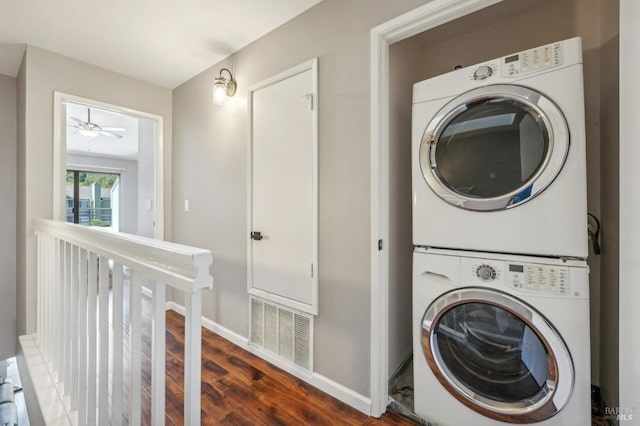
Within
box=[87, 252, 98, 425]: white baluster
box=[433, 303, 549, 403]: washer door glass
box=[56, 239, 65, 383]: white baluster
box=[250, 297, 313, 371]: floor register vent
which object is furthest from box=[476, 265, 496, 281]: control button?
box=[56, 239, 65, 383]: white baluster

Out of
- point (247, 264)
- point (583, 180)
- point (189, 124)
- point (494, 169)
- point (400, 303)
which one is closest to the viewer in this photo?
point (583, 180)

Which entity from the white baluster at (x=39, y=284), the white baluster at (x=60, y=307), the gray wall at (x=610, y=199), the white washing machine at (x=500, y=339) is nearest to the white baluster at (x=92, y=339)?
the white baluster at (x=60, y=307)

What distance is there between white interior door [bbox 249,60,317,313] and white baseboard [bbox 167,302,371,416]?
1.36ft

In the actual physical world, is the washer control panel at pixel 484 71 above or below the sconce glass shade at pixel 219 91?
below

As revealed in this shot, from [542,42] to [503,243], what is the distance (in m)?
1.43

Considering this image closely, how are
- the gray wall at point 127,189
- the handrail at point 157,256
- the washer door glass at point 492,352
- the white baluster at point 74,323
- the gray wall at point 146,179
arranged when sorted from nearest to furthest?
the handrail at point 157,256 < the washer door glass at point 492,352 < the white baluster at point 74,323 < the gray wall at point 146,179 < the gray wall at point 127,189

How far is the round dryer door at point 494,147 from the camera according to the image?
1.14m

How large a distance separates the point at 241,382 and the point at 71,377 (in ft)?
2.96

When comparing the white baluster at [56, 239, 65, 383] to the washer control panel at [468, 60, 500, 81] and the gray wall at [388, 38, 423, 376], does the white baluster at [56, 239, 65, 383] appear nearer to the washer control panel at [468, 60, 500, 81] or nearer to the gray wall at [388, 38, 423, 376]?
the gray wall at [388, 38, 423, 376]

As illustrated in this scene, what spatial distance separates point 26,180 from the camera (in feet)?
7.11

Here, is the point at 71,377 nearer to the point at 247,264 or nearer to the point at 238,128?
→ the point at 247,264

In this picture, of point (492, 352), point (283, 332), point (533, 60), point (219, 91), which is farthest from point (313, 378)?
point (219, 91)

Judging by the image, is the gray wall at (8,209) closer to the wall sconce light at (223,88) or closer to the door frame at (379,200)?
the wall sconce light at (223,88)

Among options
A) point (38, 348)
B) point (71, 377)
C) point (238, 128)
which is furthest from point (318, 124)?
point (38, 348)
